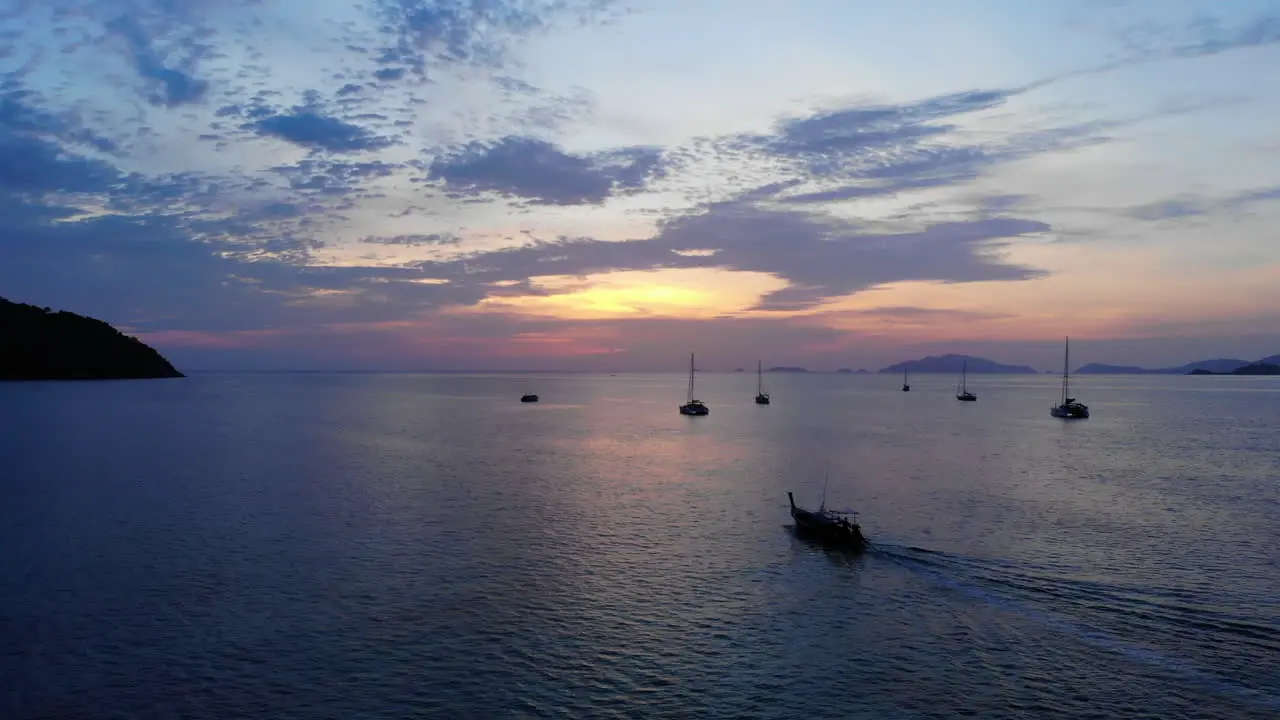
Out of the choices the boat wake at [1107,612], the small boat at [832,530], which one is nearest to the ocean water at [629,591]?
the boat wake at [1107,612]

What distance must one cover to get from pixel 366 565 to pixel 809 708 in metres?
26.0

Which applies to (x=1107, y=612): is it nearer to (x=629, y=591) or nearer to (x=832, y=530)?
(x=832, y=530)

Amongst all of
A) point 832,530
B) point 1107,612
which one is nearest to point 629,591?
point 832,530

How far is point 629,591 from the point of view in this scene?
37.2 meters

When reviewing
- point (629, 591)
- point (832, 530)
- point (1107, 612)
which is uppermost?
point (832, 530)

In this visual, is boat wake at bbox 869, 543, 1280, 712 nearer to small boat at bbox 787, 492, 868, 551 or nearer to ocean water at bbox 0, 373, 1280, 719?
ocean water at bbox 0, 373, 1280, 719

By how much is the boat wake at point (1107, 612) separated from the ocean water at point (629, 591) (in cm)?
16

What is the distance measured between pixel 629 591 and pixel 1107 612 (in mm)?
21266

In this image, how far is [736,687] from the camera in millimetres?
26750

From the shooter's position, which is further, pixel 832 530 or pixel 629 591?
pixel 832 530

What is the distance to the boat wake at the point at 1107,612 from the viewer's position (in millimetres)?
28156

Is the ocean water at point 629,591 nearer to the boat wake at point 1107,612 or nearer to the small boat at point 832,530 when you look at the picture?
the boat wake at point 1107,612

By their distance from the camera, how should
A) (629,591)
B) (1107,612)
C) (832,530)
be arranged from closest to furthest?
(1107,612) → (629,591) → (832,530)

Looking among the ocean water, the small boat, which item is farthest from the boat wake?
the small boat
